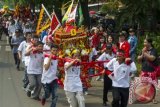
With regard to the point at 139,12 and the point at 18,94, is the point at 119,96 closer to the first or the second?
the point at 18,94

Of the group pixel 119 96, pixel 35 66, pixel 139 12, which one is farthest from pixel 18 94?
→ pixel 139 12

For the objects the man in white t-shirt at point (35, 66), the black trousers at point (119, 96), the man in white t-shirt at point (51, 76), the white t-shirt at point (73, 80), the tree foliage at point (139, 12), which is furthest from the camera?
the tree foliage at point (139, 12)

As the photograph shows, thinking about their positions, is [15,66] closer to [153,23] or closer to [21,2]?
[153,23]

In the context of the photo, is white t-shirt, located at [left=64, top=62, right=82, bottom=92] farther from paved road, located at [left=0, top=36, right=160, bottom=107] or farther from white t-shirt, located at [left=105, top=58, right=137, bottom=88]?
paved road, located at [left=0, top=36, right=160, bottom=107]

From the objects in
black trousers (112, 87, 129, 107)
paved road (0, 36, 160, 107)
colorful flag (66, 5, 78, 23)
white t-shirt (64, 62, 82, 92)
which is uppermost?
colorful flag (66, 5, 78, 23)

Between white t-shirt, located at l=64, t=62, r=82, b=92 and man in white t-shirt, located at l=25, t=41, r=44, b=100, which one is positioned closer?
white t-shirt, located at l=64, t=62, r=82, b=92

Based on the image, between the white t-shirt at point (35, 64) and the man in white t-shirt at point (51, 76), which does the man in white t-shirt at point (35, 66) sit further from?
the man in white t-shirt at point (51, 76)

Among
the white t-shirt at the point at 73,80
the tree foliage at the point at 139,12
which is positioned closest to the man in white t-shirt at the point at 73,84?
the white t-shirt at the point at 73,80

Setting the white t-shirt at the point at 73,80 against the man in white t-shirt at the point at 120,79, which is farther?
the white t-shirt at the point at 73,80

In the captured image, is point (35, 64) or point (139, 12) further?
point (139, 12)

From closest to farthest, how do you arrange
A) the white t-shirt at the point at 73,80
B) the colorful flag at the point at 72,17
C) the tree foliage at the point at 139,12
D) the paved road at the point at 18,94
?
the white t-shirt at the point at 73,80 < the paved road at the point at 18,94 < the colorful flag at the point at 72,17 < the tree foliage at the point at 139,12

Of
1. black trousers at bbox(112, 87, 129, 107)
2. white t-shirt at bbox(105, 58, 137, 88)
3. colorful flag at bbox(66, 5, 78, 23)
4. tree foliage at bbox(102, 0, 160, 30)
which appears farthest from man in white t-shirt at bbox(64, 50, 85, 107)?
tree foliage at bbox(102, 0, 160, 30)

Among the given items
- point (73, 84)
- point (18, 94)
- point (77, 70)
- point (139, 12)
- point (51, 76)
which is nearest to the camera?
point (73, 84)

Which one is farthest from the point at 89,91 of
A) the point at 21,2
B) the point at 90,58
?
the point at 21,2
